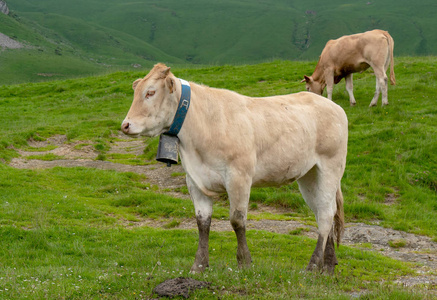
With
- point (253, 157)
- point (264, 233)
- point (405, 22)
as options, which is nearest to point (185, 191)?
point (264, 233)

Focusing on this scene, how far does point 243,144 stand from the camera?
6.66 meters

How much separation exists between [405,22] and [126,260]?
692ft

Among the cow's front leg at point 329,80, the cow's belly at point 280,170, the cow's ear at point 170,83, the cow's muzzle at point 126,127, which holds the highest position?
the cow's ear at point 170,83

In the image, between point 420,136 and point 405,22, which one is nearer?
point 420,136

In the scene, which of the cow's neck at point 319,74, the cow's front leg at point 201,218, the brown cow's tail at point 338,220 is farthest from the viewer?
the cow's neck at point 319,74

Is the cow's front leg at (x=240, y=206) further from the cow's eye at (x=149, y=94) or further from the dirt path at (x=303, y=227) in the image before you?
the dirt path at (x=303, y=227)

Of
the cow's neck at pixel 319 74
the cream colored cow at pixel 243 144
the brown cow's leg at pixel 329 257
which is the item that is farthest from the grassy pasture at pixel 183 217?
the cow's neck at pixel 319 74

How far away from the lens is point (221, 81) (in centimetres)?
3262

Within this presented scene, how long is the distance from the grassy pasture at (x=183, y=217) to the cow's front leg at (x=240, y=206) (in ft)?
0.90

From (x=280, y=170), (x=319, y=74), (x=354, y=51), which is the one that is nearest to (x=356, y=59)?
(x=354, y=51)

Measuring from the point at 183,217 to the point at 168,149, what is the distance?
18.2 feet

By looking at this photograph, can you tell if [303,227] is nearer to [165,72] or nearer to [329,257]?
[329,257]

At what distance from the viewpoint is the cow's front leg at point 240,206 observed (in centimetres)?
648

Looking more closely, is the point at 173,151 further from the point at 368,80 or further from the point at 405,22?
the point at 405,22
